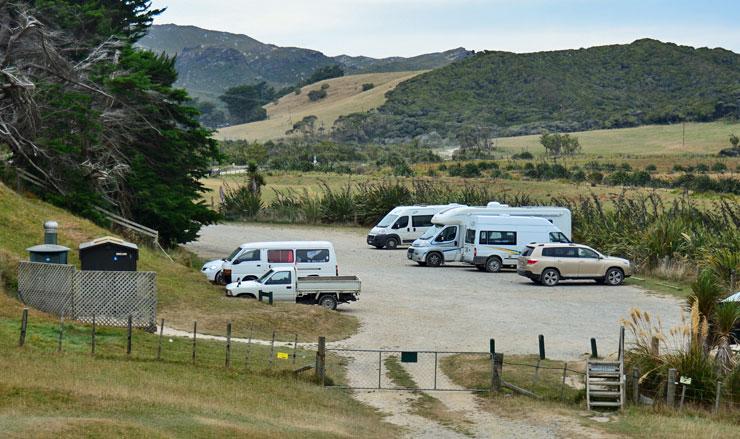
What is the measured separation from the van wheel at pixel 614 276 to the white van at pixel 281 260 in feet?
34.4

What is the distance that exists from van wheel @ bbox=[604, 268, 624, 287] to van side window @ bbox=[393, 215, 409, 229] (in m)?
15.5

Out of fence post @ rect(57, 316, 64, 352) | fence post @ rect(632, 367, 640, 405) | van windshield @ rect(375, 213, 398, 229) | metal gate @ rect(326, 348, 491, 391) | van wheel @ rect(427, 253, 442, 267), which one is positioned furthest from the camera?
van windshield @ rect(375, 213, 398, 229)

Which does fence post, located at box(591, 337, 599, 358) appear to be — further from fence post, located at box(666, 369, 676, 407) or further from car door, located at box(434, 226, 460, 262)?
car door, located at box(434, 226, 460, 262)

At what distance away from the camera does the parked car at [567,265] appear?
40.3m

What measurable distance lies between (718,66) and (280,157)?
95233 millimetres

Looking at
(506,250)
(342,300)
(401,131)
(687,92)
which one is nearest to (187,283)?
(342,300)

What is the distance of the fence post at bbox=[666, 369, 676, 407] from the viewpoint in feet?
68.3

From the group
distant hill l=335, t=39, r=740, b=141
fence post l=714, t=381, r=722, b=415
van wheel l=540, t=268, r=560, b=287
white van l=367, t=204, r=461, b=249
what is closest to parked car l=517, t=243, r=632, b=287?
van wheel l=540, t=268, r=560, b=287

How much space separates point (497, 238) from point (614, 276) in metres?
5.58

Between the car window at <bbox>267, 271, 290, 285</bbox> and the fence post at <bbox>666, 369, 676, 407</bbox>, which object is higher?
the car window at <bbox>267, 271, 290, 285</bbox>

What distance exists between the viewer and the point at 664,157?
12106cm

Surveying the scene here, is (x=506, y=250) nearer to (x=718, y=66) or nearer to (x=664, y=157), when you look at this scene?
(x=664, y=157)

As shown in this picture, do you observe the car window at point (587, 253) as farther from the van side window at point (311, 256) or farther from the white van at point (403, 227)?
the white van at point (403, 227)

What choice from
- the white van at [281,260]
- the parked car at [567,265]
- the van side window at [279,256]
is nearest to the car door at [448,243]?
the parked car at [567,265]
